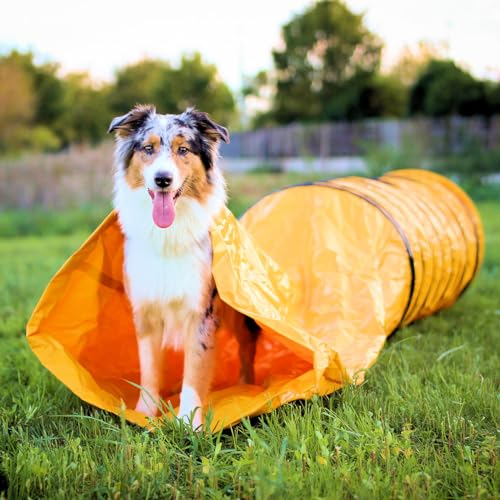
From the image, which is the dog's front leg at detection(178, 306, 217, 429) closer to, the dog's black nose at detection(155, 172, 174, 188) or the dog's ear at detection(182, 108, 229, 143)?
the dog's black nose at detection(155, 172, 174, 188)

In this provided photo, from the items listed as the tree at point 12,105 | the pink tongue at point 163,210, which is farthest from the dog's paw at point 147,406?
the tree at point 12,105

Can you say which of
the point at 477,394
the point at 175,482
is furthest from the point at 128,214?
the point at 477,394

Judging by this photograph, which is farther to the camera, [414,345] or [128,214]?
[414,345]

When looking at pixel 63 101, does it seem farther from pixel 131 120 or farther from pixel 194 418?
pixel 194 418

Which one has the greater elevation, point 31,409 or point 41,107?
point 41,107

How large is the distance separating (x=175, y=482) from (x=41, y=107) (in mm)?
31633

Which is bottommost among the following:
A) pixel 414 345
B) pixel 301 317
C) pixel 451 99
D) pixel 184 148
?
pixel 414 345

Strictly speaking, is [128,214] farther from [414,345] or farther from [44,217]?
[44,217]

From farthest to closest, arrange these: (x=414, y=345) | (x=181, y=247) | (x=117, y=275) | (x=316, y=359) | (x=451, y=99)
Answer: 1. (x=451, y=99)
2. (x=414, y=345)
3. (x=117, y=275)
4. (x=181, y=247)
5. (x=316, y=359)

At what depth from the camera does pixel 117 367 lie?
4.14 metres

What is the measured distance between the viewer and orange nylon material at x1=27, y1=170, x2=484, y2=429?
3.47 metres

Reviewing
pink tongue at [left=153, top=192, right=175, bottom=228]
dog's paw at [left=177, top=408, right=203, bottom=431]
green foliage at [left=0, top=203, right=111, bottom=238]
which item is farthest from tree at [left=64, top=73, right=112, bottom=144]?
dog's paw at [left=177, top=408, right=203, bottom=431]

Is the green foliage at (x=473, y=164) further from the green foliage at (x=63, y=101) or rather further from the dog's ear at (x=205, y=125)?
the green foliage at (x=63, y=101)

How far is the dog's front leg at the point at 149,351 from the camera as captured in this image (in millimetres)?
3598
